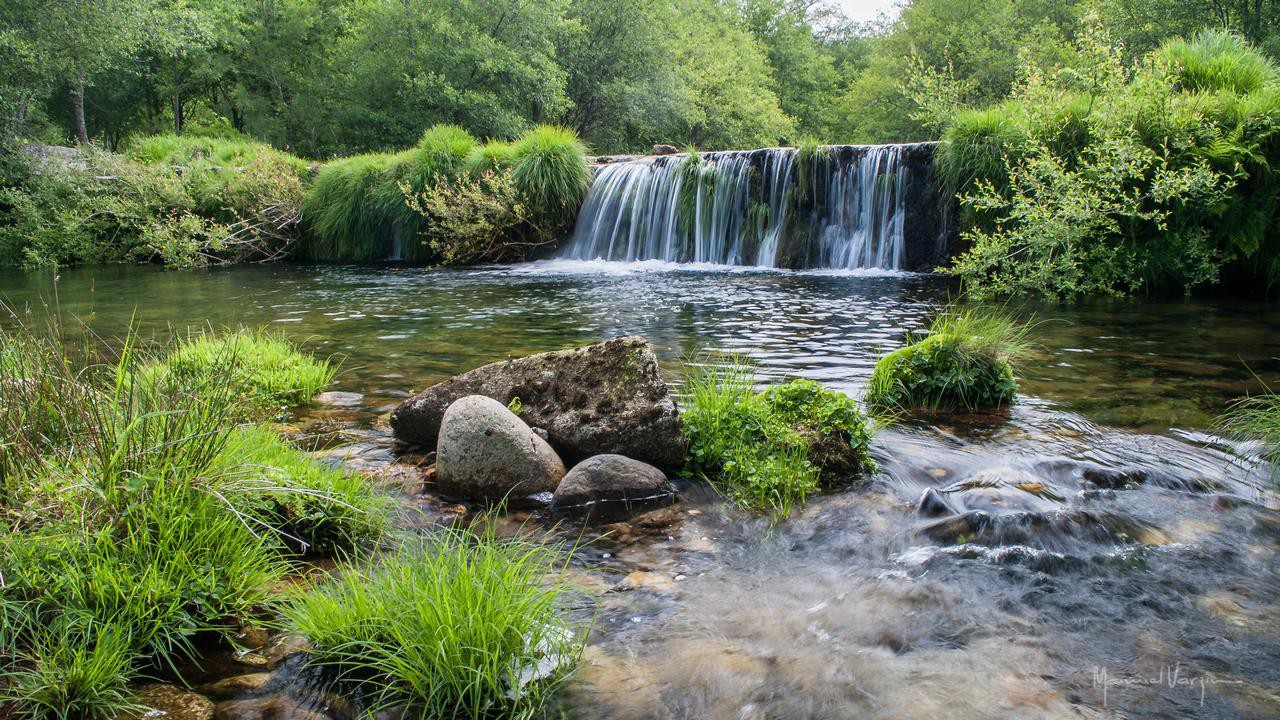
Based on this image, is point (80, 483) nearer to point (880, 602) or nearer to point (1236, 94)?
point (880, 602)

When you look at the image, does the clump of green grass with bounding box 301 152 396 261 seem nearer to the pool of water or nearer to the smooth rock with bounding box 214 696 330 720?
the pool of water

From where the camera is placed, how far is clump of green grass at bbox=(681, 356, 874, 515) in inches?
169

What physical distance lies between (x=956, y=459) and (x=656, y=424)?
1.94 metres

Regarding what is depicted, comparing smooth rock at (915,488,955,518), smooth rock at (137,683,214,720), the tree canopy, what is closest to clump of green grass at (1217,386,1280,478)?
smooth rock at (915,488,955,518)

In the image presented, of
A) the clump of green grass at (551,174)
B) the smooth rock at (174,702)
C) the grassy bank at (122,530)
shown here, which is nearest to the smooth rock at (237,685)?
the smooth rock at (174,702)

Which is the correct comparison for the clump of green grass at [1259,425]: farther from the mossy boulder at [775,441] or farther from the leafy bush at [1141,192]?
the leafy bush at [1141,192]

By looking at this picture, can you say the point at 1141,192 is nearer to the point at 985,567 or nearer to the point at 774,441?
the point at 774,441

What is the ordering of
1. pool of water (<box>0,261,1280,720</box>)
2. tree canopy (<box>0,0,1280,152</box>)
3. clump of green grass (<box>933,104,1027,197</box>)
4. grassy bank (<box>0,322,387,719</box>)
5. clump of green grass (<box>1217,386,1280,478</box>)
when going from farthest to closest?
tree canopy (<box>0,0,1280,152</box>), clump of green grass (<box>933,104,1027,197</box>), clump of green grass (<box>1217,386,1280,478</box>), pool of water (<box>0,261,1280,720</box>), grassy bank (<box>0,322,387,719</box>)

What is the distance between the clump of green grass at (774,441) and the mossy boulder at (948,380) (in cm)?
100

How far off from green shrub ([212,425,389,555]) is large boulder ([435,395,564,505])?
0.49 metres

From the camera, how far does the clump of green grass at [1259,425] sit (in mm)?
4555

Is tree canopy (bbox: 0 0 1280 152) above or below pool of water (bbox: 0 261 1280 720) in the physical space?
above

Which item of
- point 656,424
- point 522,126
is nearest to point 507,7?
point 522,126

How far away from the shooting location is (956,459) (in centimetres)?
476
